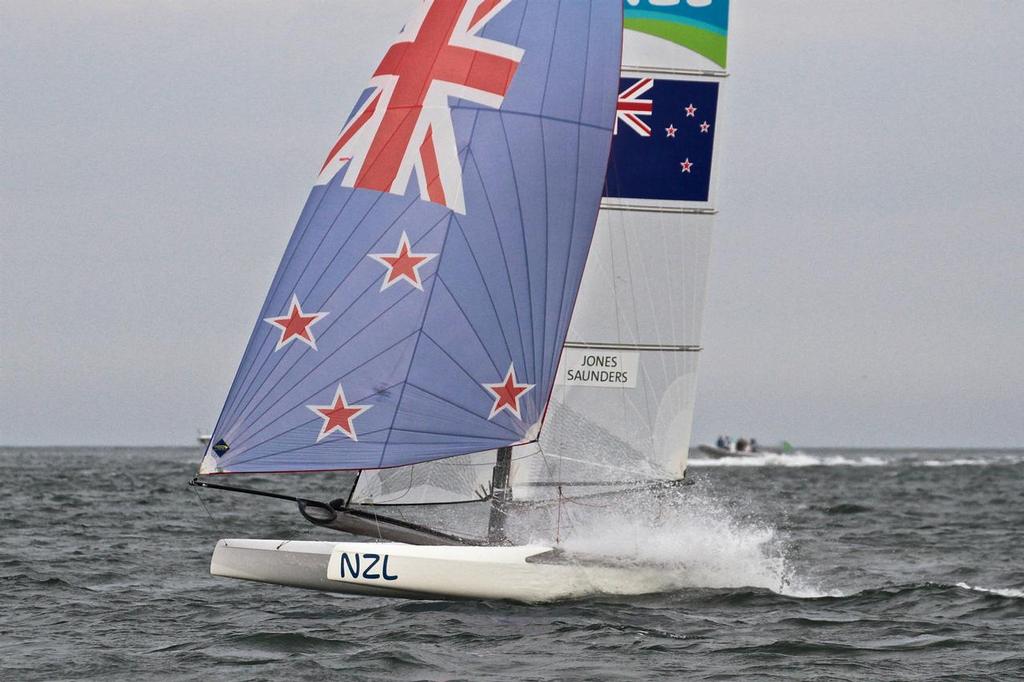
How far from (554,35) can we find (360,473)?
486cm

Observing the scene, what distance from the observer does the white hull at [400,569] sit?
13734 millimetres

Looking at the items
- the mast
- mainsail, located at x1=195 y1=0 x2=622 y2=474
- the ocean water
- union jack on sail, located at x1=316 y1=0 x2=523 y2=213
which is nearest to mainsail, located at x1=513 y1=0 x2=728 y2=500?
the ocean water

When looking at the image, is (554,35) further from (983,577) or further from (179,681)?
(983,577)

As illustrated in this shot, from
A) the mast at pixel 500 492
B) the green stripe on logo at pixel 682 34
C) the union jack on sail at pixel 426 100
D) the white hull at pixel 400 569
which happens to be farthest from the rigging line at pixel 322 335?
the green stripe on logo at pixel 682 34

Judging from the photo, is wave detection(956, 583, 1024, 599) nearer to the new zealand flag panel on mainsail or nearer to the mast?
the new zealand flag panel on mainsail

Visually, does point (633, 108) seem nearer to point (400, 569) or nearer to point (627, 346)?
point (627, 346)

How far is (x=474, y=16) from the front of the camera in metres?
14.9

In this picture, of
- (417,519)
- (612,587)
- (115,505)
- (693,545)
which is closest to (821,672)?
(612,587)

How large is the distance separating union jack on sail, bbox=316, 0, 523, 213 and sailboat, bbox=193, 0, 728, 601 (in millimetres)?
22

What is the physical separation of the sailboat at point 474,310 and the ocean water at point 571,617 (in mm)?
588

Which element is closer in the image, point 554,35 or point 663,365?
point 554,35

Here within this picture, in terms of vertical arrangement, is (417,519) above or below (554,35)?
below

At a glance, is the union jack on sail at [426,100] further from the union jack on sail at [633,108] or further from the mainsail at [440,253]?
the union jack on sail at [633,108]

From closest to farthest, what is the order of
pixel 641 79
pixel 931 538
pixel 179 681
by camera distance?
pixel 179 681
pixel 641 79
pixel 931 538
